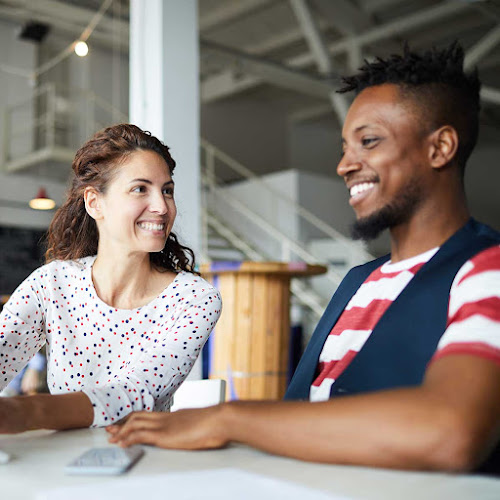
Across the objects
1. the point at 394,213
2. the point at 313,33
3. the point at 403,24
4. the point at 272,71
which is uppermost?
the point at 403,24

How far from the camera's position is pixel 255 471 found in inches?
32.7

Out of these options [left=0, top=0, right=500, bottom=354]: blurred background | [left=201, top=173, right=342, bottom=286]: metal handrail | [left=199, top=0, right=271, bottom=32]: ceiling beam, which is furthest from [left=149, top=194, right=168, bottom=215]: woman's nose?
[left=199, top=0, right=271, bottom=32]: ceiling beam

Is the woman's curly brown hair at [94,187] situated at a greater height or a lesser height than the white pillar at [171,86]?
lesser


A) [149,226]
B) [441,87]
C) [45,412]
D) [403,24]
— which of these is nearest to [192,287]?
[149,226]

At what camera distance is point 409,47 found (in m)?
1.37

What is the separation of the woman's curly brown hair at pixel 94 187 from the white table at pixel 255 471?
101cm

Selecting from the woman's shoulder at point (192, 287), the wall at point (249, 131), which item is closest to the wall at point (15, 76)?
the wall at point (249, 131)

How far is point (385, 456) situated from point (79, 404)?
0.70 metres

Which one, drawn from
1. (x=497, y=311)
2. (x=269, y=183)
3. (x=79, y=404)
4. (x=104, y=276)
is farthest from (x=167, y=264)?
(x=269, y=183)

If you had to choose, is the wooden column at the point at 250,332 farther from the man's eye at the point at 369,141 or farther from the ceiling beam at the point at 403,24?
the ceiling beam at the point at 403,24

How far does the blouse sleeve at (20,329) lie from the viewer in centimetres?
169

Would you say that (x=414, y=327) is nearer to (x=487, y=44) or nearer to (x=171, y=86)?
(x=171, y=86)

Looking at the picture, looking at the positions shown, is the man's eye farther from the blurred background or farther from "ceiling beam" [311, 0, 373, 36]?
"ceiling beam" [311, 0, 373, 36]

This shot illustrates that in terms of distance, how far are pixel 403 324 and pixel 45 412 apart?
693 mm
